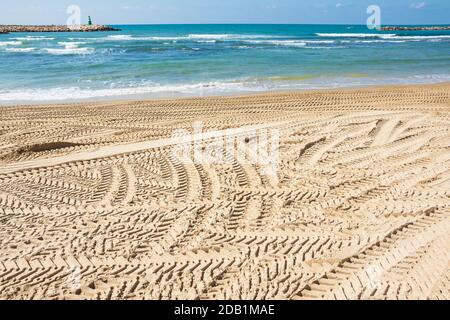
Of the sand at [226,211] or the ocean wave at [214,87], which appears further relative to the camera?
the ocean wave at [214,87]

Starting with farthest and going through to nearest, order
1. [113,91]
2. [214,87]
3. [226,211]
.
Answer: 1. [214,87]
2. [113,91]
3. [226,211]

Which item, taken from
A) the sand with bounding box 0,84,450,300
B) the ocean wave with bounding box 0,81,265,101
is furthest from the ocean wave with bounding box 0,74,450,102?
the sand with bounding box 0,84,450,300

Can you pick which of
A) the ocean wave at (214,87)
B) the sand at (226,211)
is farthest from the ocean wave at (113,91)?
the sand at (226,211)

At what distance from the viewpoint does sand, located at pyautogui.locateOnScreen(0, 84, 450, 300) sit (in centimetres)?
386

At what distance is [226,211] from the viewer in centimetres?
514

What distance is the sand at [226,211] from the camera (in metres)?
Result: 3.86

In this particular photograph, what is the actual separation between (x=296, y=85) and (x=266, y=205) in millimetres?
10218

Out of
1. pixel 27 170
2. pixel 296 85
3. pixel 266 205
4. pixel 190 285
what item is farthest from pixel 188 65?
pixel 190 285

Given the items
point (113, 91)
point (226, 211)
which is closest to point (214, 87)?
point (113, 91)

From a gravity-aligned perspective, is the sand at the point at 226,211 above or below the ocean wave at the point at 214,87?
below

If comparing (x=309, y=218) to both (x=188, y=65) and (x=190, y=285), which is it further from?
(x=188, y=65)

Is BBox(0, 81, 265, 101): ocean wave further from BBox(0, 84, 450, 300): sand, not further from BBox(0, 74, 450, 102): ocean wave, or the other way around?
BBox(0, 84, 450, 300): sand

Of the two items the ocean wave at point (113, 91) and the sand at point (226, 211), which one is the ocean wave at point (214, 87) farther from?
the sand at point (226, 211)

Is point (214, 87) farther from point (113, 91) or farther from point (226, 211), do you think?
point (226, 211)
